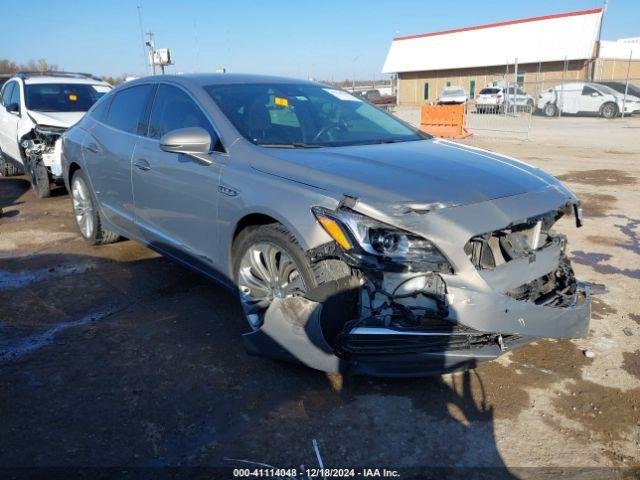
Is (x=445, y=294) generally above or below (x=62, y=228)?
above

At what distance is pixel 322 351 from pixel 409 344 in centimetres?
46

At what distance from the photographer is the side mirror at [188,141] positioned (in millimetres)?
3375

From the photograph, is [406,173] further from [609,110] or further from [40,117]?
[609,110]

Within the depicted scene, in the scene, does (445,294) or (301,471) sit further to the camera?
(445,294)

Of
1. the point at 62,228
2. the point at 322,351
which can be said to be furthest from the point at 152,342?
the point at 62,228

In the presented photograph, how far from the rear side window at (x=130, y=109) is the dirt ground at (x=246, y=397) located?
1372 millimetres

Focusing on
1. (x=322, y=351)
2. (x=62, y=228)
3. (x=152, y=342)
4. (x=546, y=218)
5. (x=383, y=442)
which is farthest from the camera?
(x=62, y=228)

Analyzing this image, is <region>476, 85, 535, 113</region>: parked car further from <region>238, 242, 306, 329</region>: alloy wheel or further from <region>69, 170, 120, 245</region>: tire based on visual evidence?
<region>238, 242, 306, 329</region>: alloy wheel

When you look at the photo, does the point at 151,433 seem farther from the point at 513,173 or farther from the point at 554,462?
the point at 513,173

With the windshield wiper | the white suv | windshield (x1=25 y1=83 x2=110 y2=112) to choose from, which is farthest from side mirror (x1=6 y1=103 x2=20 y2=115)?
the windshield wiper

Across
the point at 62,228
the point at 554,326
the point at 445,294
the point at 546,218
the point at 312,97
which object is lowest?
the point at 62,228

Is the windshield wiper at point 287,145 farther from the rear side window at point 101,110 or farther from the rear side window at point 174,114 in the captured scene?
the rear side window at point 101,110

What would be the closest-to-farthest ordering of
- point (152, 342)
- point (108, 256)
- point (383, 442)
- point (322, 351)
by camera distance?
point (383, 442) → point (322, 351) → point (152, 342) → point (108, 256)

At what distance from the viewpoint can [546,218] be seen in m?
3.07
